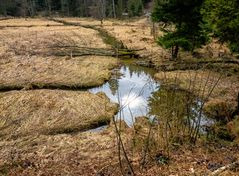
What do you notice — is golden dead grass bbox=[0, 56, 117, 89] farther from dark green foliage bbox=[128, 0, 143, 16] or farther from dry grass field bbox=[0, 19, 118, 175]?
dark green foliage bbox=[128, 0, 143, 16]

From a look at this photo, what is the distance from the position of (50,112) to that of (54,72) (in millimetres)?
8053

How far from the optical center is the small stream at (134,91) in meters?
16.1

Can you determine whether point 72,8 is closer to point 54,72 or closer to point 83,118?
point 54,72

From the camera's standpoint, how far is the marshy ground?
1036cm

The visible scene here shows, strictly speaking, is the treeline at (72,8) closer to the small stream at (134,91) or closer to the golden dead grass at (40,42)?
the golden dead grass at (40,42)

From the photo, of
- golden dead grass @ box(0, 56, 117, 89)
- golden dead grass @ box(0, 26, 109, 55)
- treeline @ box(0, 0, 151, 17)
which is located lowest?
golden dead grass @ box(0, 56, 117, 89)

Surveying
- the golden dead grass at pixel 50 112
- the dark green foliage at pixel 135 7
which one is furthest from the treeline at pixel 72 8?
the golden dead grass at pixel 50 112

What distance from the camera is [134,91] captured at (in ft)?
67.6

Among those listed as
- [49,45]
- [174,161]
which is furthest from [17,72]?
[174,161]

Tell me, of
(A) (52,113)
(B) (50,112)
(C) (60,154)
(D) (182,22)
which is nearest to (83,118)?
(A) (52,113)

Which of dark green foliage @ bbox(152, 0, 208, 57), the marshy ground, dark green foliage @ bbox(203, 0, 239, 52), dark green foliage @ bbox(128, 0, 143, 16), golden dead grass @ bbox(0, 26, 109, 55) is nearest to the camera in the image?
the marshy ground

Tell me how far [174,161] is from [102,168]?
84.4 inches

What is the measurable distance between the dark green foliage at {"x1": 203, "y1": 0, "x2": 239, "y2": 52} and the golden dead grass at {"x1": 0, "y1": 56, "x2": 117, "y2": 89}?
25.7 feet

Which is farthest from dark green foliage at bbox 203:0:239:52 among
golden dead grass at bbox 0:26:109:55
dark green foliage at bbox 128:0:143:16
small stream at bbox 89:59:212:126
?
dark green foliage at bbox 128:0:143:16
